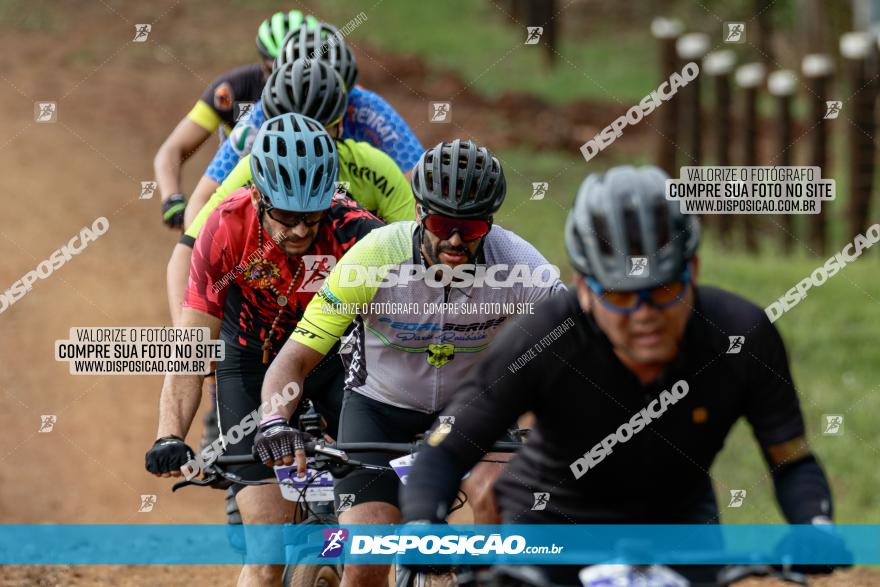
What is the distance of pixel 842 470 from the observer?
13547mm

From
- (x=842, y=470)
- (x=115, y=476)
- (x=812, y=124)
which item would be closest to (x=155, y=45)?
(x=812, y=124)

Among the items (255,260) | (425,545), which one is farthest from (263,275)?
(425,545)

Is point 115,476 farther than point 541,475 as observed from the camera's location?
Yes

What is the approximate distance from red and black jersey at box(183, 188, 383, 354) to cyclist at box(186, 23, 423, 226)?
1.80m

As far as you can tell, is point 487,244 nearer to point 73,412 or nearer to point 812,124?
point 73,412

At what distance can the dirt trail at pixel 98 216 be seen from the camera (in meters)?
13.5

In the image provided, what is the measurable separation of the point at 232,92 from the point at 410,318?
14.2 feet

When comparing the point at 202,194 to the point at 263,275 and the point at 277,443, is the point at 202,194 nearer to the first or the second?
the point at 263,275

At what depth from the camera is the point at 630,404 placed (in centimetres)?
422

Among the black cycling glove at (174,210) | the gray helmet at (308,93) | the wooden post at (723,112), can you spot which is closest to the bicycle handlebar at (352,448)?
the gray helmet at (308,93)

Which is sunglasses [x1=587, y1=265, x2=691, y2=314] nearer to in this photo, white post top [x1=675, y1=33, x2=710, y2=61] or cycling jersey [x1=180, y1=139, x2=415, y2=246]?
cycling jersey [x1=180, y1=139, x2=415, y2=246]

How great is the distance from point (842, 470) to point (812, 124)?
660cm

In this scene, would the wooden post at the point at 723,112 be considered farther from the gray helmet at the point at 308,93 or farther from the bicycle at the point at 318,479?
the bicycle at the point at 318,479

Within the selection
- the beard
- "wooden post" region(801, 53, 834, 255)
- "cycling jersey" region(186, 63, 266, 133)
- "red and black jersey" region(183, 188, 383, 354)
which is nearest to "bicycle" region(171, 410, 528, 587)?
"red and black jersey" region(183, 188, 383, 354)
